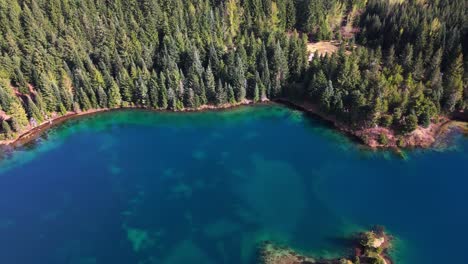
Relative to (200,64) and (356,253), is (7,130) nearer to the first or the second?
(200,64)

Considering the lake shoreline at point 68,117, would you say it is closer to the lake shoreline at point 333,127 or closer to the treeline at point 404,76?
the lake shoreline at point 333,127

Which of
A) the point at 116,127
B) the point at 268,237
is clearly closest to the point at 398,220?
the point at 268,237

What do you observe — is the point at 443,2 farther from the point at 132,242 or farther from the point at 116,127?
the point at 132,242

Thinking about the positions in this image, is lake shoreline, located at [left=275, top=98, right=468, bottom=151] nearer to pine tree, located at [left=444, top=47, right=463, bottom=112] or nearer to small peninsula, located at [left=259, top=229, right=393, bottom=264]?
pine tree, located at [left=444, top=47, right=463, bottom=112]

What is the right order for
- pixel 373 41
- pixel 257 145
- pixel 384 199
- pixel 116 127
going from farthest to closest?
1. pixel 373 41
2. pixel 116 127
3. pixel 257 145
4. pixel 384 199

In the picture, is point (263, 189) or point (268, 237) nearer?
point (268, 237)

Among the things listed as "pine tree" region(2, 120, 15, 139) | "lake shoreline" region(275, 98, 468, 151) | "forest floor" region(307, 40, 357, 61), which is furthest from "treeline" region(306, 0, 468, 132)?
"pine tree" region(2, 120, 15, 139)

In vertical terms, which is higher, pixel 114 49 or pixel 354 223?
pixel 114 49
